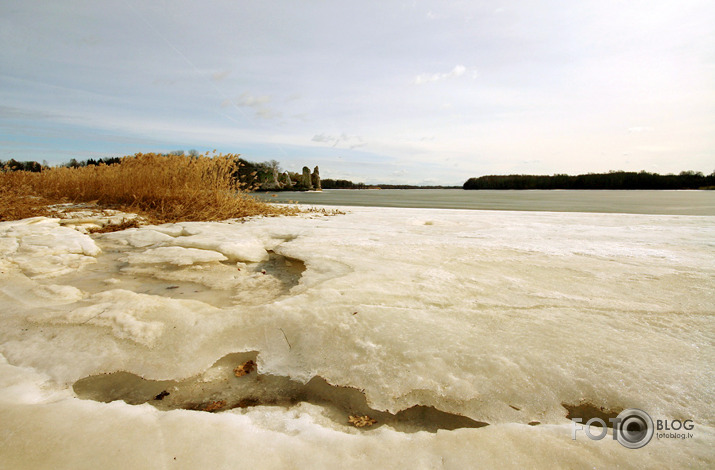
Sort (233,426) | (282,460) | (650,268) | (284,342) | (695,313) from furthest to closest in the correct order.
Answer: (650,268), (695,313), (284,342), (233,426), (282,460)

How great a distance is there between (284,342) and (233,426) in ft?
1.84

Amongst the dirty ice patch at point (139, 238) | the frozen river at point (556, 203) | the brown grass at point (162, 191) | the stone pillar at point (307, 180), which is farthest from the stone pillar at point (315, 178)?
the dirty ice patch at point (139, 238)

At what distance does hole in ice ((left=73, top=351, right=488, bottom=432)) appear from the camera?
108 centimetres

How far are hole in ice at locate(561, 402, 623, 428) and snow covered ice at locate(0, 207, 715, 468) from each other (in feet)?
0.06

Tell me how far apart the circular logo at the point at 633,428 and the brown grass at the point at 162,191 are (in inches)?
242

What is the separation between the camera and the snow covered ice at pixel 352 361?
879 mm

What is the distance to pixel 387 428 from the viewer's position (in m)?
1.01

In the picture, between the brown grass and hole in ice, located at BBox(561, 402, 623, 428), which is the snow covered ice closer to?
hole in ice, located at BBox(561, 402, 623, 428)

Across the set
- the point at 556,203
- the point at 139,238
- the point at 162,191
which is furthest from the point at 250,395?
the point at 556,203

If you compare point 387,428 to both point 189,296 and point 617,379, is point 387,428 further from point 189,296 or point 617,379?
point 189,296

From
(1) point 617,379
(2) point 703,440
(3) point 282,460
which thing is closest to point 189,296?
(3) point 282,460

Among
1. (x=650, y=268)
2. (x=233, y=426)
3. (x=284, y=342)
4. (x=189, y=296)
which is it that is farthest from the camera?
(x=650, y=268)

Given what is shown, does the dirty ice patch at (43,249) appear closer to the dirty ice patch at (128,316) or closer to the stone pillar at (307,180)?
the dirty ice patch at (128,316)

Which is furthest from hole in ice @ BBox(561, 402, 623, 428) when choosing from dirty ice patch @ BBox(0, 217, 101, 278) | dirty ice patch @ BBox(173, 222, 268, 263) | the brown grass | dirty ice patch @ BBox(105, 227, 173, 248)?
the brown grass
